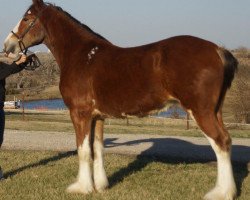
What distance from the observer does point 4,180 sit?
8.02 metres

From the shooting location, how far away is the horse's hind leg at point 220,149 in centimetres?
600

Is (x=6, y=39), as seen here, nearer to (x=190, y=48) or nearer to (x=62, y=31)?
(x=62, y=31)

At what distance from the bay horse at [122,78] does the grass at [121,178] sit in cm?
50

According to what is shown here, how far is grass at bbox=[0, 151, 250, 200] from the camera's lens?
6898 mm

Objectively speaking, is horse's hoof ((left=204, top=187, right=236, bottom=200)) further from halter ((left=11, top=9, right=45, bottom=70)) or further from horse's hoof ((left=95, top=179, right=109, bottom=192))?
halter ((left=11, top=9, right=45, bottom=70))

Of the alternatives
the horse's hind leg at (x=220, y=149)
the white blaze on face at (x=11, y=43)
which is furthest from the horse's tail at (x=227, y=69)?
the white blaze on face at (x=11, y=43)

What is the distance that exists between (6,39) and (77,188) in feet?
8.69

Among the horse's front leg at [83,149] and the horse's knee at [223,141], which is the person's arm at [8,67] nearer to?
the horse's front leg at [83,149]

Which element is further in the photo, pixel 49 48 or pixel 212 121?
pixel 49 48

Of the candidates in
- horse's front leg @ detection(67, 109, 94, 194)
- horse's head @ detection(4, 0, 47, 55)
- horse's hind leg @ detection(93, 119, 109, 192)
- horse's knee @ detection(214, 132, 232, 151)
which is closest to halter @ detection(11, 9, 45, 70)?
horse's head @ detection(4, 0, 47, 55)

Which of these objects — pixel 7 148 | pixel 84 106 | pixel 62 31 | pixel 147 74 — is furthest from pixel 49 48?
pixel 7 148

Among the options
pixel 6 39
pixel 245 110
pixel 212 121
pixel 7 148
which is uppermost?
pixel 6 39

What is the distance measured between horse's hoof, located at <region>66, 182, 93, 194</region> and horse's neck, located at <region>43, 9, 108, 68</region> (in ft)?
6.17

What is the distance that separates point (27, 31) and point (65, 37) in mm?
620
